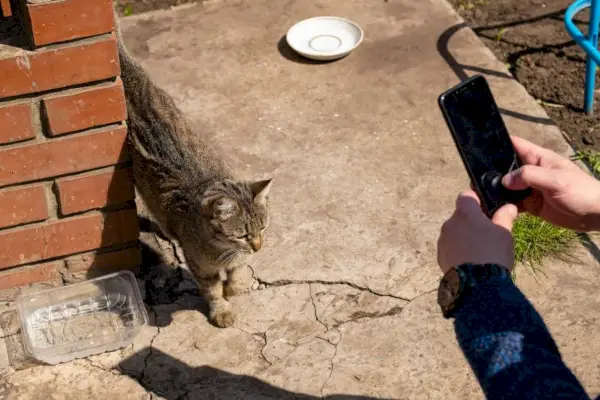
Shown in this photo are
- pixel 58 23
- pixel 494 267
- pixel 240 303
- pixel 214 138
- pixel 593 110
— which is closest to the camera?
pixel 494 267

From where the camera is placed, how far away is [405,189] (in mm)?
3797

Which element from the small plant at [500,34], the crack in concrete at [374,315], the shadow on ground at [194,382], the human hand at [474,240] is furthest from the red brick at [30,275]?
the small plant at [500,34]

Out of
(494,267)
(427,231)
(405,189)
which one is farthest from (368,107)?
(494,267)

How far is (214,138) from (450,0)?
2.00 m

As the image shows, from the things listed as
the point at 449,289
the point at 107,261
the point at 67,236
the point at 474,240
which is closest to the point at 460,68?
the point at 107,261

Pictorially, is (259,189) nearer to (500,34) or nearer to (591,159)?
(591,159)

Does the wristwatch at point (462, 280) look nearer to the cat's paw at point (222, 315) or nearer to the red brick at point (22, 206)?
the cat's paw at point (222, 315)

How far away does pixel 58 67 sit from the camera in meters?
2.78

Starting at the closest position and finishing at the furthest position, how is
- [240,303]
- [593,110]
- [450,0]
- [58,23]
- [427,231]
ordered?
[58,23], [240,303], [427,231], [593,110], [450,0]

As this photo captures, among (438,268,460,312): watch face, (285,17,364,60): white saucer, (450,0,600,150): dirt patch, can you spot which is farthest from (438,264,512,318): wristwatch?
(285,17,364,60): white saucer

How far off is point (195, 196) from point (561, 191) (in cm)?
165

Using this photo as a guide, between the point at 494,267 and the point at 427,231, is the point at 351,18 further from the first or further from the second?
the point at 494,267

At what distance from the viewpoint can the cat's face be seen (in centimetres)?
307

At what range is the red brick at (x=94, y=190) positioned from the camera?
3.11 meters
